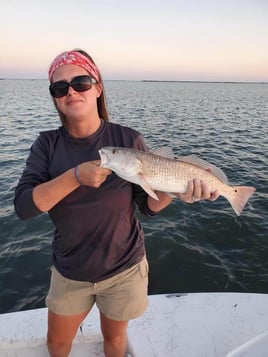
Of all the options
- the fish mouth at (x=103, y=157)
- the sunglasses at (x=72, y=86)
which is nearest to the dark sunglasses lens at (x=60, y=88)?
the sunglasses at (x=72, y=86)

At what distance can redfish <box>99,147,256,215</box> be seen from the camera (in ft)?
9.82

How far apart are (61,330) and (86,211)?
1.28 metres

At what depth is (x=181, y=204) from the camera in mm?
10617

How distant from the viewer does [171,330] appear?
3986 millimetres

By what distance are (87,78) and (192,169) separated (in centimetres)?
130

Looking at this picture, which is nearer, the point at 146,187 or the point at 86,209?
the point at 86,209

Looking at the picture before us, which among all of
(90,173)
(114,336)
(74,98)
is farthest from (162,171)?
(114,336)

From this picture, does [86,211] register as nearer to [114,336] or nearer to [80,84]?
[80,84]

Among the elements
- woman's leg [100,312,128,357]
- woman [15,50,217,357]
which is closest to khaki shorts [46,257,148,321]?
woman [15,50,217,357]

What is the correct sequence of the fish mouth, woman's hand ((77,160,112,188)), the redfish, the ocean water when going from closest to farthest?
woman's hand ((77,160,112,188)), the fish mouth, the redfish, the ocean water

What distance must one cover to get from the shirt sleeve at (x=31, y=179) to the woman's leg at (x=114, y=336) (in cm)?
133

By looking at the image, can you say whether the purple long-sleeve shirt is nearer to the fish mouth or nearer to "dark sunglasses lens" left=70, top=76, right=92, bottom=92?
the fish mouth

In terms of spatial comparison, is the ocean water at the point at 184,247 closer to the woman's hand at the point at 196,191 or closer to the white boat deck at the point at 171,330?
the white boat deck at the point at 171,330

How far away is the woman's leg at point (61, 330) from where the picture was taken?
10.5 feet
